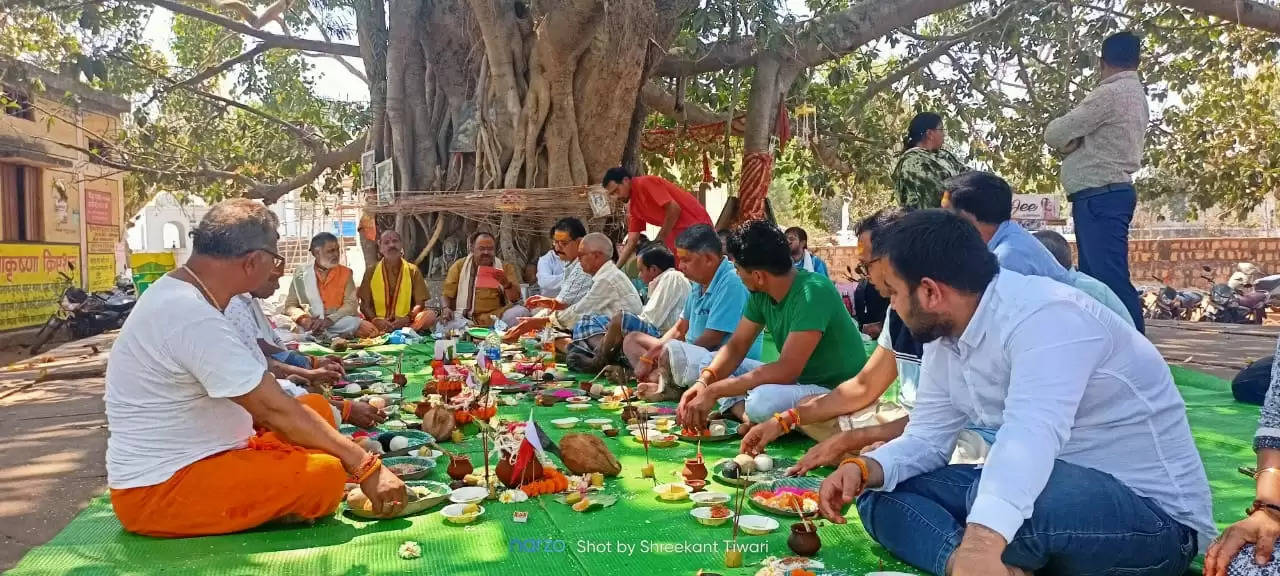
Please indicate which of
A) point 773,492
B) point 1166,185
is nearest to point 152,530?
point 773,492

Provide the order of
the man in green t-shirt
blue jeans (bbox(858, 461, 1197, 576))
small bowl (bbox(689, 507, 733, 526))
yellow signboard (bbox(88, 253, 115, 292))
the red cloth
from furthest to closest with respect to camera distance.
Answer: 1. yellow signboard (bbox(88, 253, 115, 292))
2. the red cloth
3. the man in green t-shirt
4. small bowl (bbox(689, 507, 733, 526))
5. blue jeans (bbox(858, 461, 1197, 576))

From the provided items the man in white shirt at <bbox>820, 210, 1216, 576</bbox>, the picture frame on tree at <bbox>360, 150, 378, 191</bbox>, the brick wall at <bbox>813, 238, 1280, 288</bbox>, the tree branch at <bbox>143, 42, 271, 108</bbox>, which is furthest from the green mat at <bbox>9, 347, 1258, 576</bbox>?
the brick wall at <bbox>813, 238, 1280, 288</bbox>

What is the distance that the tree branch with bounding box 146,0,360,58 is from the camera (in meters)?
8.66

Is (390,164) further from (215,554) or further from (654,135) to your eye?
(215,554)

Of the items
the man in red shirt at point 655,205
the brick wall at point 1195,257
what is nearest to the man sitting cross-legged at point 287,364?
the man in red shirt at point 655,205

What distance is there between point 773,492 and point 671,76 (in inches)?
312

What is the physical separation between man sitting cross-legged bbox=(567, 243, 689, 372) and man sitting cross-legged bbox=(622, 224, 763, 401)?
0.63 m

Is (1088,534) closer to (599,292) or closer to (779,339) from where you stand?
(779,339)

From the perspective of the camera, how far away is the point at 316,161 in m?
12.6

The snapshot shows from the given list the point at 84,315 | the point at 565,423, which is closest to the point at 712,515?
the point at 565,423

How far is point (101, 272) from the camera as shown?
1484cm

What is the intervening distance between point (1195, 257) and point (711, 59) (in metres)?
12.7

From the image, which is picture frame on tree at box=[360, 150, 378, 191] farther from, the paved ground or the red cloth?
the red cloth

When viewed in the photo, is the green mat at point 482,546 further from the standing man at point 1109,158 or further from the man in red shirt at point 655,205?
the man in red shirt at point 655,205
